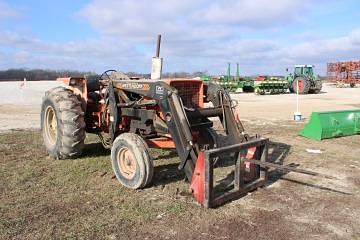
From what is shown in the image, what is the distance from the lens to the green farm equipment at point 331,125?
34.9 feet

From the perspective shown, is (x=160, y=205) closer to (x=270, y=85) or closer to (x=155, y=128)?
(x=155, y=128)

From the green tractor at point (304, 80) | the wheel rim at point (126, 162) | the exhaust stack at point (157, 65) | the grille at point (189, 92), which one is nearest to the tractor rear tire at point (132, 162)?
the wheel rim at point (126, 162)

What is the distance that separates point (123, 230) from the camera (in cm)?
459

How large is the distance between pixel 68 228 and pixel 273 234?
7.24 ft

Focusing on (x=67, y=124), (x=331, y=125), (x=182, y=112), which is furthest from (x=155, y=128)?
(x=331, y=125)

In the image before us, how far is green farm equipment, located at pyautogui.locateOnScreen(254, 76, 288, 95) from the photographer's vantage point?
34.9m

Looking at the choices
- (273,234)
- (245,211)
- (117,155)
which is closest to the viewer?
(273,234)

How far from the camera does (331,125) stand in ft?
35.6

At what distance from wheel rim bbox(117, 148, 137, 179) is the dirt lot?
0.23 metres

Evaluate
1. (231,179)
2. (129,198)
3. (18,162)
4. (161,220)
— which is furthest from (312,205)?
(18,162)

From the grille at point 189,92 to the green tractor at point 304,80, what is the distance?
2815 centimetres

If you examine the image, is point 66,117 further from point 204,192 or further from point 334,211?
point 334,211

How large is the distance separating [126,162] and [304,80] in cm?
3128

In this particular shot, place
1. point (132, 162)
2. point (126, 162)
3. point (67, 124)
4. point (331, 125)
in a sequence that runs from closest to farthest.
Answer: point (132, 162), point (126, 162), point (67, 124), point (331, 125)
